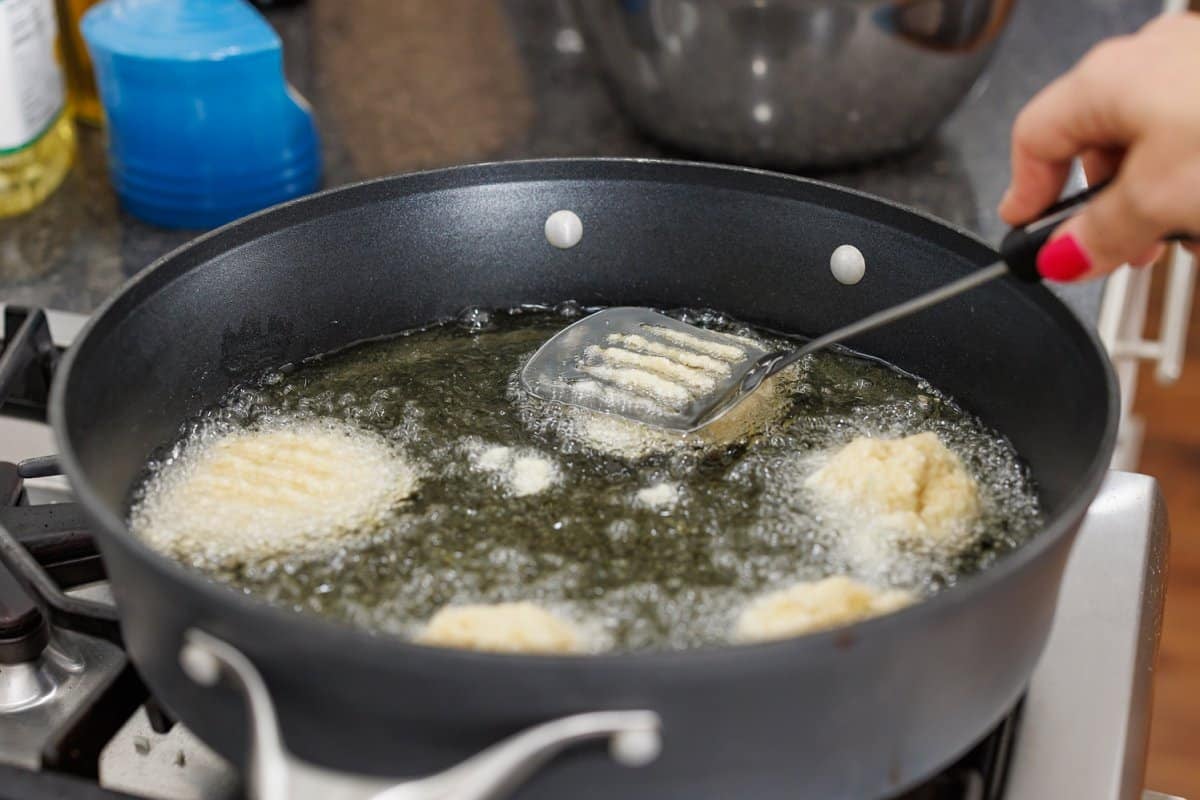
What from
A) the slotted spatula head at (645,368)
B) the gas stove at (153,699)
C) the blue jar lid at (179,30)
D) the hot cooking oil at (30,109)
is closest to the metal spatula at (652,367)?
the slotted spatula head at (645,368)

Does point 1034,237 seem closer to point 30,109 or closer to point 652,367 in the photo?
point 652,367

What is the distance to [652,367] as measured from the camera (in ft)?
2.68

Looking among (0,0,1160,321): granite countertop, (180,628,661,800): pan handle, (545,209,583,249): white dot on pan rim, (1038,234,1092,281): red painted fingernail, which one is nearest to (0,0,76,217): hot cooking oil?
(0,0,1160,321): granite countertop

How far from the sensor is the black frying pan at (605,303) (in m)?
0.48

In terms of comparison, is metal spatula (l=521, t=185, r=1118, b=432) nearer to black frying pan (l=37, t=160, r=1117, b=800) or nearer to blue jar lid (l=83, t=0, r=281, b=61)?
black frying pan (l=37, t=160, r=1117, b=800)

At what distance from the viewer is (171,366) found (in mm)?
768

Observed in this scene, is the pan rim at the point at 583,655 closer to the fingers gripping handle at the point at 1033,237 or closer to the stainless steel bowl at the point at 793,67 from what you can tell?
the fingers gripping handle at the point at 1033,237

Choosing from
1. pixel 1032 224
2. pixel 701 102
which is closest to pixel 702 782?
pixel 1032 224

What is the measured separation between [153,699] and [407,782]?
0.76 feet

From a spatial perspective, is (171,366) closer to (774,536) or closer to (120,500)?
(120,500)

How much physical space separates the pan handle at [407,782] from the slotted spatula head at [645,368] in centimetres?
33

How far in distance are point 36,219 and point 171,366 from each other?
0.63m

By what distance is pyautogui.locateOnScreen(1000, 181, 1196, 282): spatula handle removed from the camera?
65 centimetres

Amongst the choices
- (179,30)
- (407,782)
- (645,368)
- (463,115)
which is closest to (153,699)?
(407,782)
